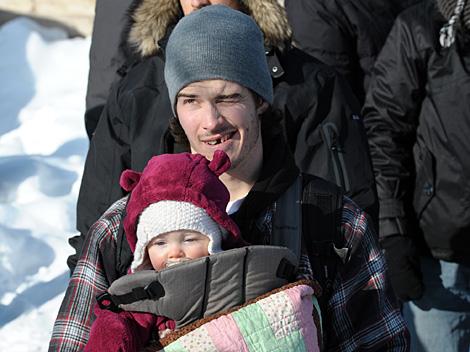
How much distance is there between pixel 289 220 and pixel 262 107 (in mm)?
381

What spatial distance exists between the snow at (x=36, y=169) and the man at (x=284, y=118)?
1912mm

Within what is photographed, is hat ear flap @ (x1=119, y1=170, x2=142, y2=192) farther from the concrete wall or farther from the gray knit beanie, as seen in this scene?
the concrete wall

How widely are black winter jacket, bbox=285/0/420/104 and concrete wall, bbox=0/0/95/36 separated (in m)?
5.57

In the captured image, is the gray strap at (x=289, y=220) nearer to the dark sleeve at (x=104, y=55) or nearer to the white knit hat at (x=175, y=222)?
the white knit hat at (x=175, y=222)

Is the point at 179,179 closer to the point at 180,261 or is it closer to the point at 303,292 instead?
the point at 180,261

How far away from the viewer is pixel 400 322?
8.96 ft

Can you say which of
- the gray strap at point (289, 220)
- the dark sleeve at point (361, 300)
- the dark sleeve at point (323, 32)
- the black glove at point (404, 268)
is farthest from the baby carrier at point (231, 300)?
the dark sleeve at point (323, 32)

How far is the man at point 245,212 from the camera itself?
8.64 feet

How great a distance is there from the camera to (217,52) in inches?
110

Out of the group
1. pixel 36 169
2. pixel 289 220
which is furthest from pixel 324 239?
pixel 36 169

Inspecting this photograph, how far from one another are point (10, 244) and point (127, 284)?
13.1 ft

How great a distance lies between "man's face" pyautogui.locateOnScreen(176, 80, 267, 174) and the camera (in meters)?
2.67

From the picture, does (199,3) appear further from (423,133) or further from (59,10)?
(59,10)

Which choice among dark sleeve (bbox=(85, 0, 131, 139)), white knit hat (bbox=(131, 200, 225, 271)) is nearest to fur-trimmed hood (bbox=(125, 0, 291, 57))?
dark sleeve (bbox=(85, 0, 131, 139))
